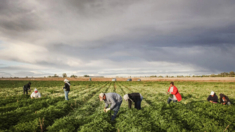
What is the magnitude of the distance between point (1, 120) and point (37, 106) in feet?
11.2

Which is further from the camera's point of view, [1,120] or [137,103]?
[137,103]

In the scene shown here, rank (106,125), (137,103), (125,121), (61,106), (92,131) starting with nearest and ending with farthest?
(92,131) < (106,125) < (125,121) < (137,103) < (61,106)

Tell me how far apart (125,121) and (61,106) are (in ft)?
22.6

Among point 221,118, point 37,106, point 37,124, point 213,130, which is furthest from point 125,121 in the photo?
point 37,106

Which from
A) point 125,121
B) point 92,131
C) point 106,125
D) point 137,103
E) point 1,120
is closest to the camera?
point 92,131

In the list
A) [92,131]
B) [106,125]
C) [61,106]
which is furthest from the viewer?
[61,106]

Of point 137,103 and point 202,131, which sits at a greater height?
point 137,103

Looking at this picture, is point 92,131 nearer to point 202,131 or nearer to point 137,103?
point 137,103

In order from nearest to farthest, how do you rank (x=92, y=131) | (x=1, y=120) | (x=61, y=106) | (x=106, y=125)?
(x=92, y=131)
(x=106, y=125)
(x=1, y=120)
(x=61, y=106)

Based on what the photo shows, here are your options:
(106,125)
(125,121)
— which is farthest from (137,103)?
(106,125)

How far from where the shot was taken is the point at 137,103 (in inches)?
380

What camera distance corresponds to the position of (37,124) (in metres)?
7.76

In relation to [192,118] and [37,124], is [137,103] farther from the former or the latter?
[37,124]

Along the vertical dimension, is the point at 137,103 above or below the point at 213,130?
above
